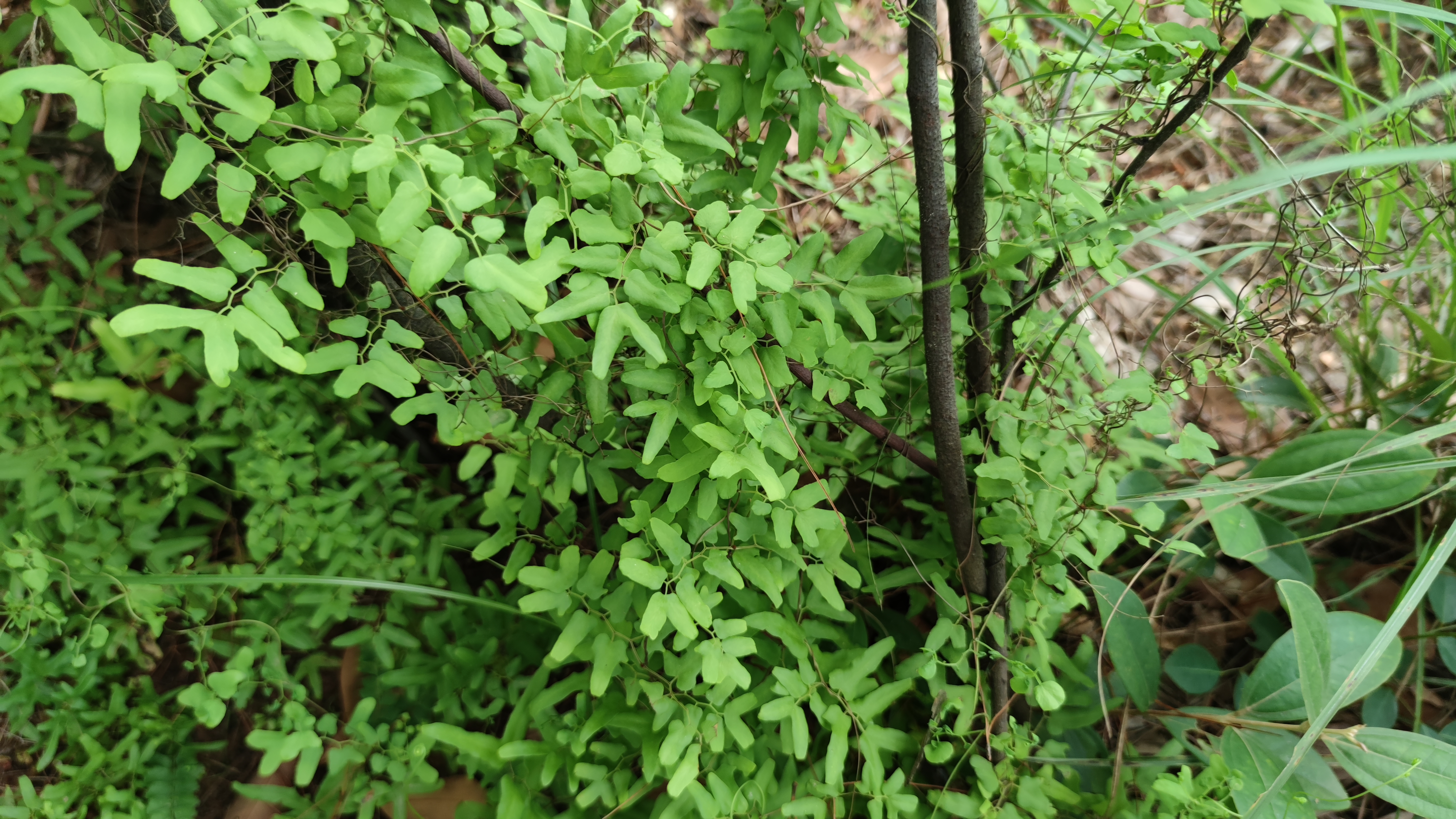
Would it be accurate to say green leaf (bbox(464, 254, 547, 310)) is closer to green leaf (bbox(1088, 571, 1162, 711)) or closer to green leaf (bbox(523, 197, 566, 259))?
green leaf (bbox(523, 197, 566, 259))

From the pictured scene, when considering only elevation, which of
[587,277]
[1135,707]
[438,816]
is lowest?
[438,816]

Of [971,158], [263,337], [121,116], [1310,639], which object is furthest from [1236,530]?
[121,116]

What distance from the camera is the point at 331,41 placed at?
1.92ft

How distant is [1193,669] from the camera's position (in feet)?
4.39

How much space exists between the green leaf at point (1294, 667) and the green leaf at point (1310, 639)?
0.30ft

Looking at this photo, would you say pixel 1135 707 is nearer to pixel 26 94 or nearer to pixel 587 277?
pixel 587 277

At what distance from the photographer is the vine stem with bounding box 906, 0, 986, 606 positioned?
30.6 inches

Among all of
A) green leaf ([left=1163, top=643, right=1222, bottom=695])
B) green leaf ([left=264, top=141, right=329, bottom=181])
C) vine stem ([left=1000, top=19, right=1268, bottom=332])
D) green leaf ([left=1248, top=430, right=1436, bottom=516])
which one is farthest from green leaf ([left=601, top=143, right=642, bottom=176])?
green leaf ([left=1163, top=643, right=1222, bottom=695])

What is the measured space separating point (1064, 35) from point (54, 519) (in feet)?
5.56

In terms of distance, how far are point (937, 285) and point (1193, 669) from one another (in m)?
0.94

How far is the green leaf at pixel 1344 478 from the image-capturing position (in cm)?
116

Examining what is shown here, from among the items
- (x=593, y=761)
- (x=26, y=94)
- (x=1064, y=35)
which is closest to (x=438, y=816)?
(x=593, y=761)

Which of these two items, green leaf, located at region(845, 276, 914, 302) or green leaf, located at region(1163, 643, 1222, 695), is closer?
green leaf, located at region(845, 276, 914, 302)

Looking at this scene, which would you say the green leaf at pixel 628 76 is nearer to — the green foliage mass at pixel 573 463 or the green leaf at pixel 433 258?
the green foliage mass at pixel 573 463
